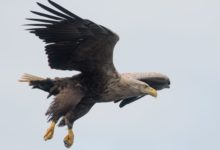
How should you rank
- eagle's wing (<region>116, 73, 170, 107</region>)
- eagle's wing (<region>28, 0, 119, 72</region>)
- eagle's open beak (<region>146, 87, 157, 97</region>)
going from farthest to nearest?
1. eagle's wing (<region>116, 73, 170, 107</region>)
2. eagle's open beak (<region>146, 87, 157, 97</region>)
3. eagle's wing (<region>28, 0, 119, 72</region>)

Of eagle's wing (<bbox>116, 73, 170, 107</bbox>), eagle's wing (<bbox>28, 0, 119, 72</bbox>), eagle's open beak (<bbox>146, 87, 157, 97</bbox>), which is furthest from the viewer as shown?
eagle's wing (<bbox>116, 73, 170, 107</bbox>)

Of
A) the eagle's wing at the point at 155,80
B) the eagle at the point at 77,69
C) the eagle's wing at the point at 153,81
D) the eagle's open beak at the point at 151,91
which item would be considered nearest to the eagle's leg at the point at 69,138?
the eagle at the point at 77,69

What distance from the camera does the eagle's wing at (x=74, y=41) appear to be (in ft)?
82.8

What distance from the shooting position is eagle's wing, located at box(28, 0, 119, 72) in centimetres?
2525

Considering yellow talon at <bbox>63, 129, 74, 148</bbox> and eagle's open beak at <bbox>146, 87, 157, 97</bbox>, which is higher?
eagle's open beak at <bbox>146, 87, 157, 97</bbox>

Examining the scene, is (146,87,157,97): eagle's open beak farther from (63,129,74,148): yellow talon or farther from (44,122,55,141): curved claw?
(44,122,55,141): curved claw

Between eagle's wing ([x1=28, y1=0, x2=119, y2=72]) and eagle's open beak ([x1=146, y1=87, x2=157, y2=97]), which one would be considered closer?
eagle's wing ([x1=28, y1=0, x2=119, y2=72])

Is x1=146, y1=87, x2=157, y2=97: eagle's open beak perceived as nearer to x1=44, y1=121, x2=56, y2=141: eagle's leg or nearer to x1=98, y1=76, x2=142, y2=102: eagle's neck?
x1=98, y1=76, x2=142, y2=102: eagle's neck

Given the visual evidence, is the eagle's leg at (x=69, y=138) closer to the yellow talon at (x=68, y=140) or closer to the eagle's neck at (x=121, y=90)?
the yellow talon at (x=68, y=140)

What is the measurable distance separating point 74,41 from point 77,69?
0.79 metres

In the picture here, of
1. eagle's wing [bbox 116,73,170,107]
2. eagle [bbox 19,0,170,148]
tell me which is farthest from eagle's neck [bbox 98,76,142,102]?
eagle's wing [bbox 116,73,170,107]

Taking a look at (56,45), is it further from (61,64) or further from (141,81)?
(141,81)

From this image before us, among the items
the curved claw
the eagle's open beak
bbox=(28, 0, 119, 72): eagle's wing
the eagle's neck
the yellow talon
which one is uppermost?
bbox=(28, 0, 119, 72): eagle's wing

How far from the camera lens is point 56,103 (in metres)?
25.6
